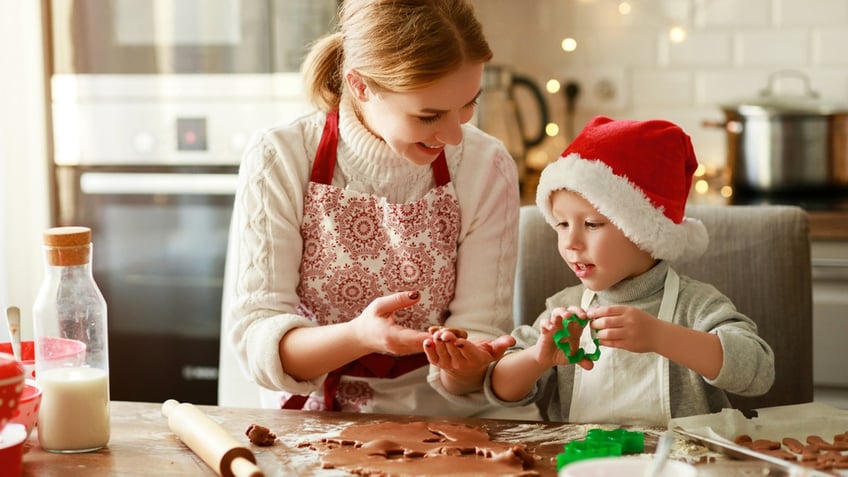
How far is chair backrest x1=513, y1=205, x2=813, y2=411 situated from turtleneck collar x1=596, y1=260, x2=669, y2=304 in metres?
0.19

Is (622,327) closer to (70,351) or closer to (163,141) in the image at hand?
(70,351)

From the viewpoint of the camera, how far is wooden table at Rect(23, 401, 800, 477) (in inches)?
45.4

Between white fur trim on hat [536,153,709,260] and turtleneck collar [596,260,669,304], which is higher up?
white fur trim on hat [536,153,709,260]

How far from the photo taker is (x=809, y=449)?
1.16 meters

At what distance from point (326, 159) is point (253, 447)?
1.65ft

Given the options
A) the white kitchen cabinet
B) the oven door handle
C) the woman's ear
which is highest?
the woman's ear

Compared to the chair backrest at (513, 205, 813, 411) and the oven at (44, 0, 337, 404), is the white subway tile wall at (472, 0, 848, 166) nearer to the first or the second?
the oven at (44, 0, 337, 404)

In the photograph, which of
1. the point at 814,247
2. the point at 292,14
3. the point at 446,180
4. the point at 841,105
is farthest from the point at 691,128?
the point at 446,180

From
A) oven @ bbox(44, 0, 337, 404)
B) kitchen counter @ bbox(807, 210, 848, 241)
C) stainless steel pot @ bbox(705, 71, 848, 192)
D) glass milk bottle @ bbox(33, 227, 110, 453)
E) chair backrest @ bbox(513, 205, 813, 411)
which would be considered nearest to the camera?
glass milk bottle @ bbox(33, 227, 110, 453)

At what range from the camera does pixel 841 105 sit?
268 centimetres

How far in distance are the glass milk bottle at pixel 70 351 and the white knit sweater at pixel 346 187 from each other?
0.27 m

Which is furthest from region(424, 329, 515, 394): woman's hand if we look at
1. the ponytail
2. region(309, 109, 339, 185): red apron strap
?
the ponytail

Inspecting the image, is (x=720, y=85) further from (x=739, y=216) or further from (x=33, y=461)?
(x=33, y=461)

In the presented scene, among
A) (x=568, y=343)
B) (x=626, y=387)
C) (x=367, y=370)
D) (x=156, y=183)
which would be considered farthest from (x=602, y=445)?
(x=156, y=183)
